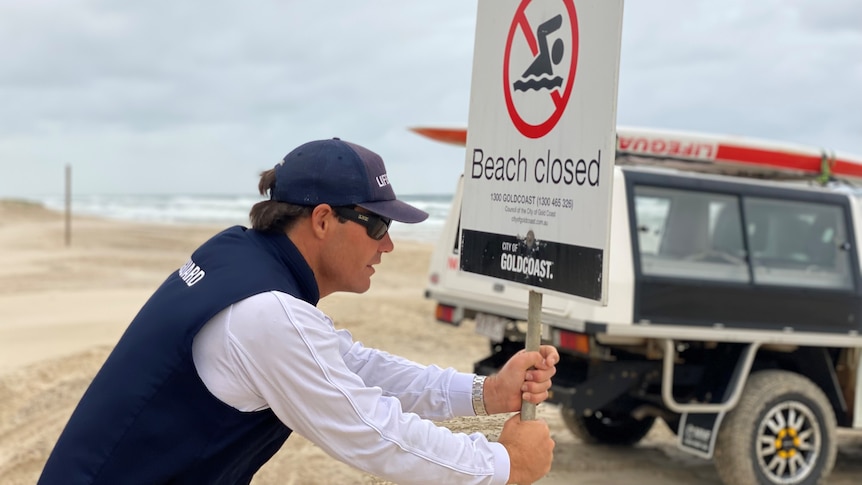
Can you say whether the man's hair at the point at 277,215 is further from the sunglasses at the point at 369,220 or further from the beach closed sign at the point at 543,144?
the beach closed sign at the point at 543,144

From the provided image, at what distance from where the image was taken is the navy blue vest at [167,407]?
2.05 metres

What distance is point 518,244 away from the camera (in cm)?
243

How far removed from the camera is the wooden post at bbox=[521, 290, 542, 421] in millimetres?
2365

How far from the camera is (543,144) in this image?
93.0 inches

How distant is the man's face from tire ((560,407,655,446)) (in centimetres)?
541

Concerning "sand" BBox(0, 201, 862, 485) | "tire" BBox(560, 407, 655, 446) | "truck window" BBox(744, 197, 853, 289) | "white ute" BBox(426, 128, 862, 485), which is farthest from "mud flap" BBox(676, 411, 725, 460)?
"tire" BBox(560, 407, 655, 446)

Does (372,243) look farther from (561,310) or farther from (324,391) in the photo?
(561,310)

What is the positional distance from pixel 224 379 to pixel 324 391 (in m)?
0.23

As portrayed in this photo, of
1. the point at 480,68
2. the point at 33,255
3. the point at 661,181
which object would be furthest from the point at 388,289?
the point at 480,68

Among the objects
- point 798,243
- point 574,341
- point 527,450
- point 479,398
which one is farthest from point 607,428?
point 527,450

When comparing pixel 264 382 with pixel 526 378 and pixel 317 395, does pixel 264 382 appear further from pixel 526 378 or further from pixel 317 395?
pixel 526 378

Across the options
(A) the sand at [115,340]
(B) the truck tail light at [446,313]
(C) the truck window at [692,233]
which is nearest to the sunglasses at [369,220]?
(A) the sand at [115,340]

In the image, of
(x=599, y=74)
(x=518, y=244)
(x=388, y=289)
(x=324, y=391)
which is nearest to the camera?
(x=324, y=391)

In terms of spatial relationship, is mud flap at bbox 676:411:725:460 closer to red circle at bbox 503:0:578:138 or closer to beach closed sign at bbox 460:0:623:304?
beach closed sign at bbox 460:0:623:304
